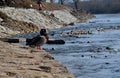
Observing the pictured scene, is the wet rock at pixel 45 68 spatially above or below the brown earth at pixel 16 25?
above

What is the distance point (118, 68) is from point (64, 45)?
12.6 m

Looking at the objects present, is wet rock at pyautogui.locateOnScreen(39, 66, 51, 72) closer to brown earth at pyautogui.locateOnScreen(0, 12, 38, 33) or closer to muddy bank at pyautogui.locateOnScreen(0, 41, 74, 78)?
muddy bank at pyautogui.locateOnScreen(0, 41, 74, 78)

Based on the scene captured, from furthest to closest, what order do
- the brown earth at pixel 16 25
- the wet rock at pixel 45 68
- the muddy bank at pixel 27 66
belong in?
the brown earth at pixel 16 25, the wet rock at pixel 45 68, the muddy bank at pixel 27 66

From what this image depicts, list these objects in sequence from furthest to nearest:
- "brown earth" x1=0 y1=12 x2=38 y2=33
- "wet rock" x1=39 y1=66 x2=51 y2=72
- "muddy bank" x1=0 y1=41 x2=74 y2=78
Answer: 1. "brown earth" x1=0 y1=12 x2=38 y2=33
2. "wet rock" x1=39 y1=66 x2=51 y2=72
3. "muddy bank" x1=0 y1=41 x2=74 y2=78

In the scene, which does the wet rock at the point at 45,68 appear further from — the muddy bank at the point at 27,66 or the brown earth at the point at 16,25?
the brown earth at the point at 16,25

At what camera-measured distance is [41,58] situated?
12.4m

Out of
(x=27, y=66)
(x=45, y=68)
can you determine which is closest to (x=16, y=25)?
(x=45, y=68)

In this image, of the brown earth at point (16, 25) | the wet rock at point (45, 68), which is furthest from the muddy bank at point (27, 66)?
the brown earth at point (16, 25)

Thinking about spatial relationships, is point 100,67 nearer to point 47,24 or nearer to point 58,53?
point 58,53

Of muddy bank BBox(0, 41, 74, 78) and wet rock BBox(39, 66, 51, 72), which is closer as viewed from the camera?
muddy bank BBox(0, 41, 74, 78)

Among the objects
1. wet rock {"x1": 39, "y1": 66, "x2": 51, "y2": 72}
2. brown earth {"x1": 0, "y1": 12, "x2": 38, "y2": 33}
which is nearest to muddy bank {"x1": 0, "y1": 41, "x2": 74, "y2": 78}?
wet rock {"x1": 39, "y1": 66, "x2": 51, "y2": 72}

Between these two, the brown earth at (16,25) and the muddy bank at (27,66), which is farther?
the brown earth at (16,25)

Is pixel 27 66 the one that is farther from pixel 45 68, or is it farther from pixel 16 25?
pixel 16 25

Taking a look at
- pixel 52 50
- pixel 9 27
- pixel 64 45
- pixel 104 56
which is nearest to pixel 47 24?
pixel 9 27
